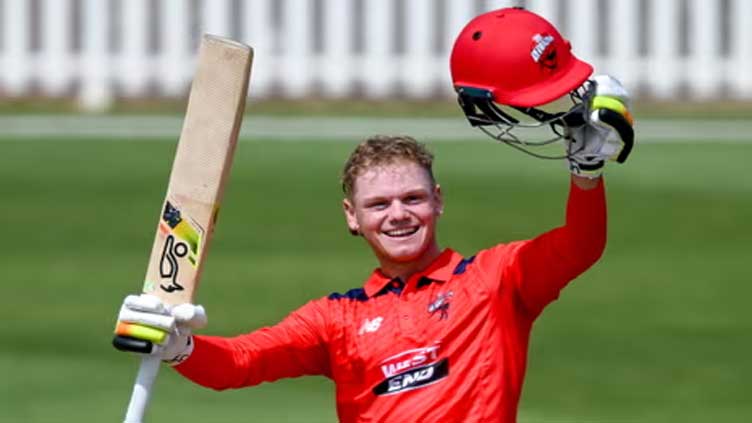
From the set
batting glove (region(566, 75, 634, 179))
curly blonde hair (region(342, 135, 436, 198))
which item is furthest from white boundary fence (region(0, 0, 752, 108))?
batting glove (region(566, 75, 634, 179))

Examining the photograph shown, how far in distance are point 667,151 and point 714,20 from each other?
357cm

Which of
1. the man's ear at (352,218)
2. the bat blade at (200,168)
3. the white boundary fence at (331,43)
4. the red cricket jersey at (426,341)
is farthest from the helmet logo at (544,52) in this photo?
the white boundary fence at (331,43)

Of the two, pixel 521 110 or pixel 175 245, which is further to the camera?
pixel 175 245

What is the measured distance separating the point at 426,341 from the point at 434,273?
0.77 feet

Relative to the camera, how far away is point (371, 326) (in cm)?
572

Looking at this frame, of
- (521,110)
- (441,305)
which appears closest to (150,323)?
(441,305)

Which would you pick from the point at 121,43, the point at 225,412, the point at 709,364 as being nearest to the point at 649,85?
the point at 121,43

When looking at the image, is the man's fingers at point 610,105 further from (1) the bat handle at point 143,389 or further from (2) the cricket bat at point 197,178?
(1) the bat handle at point 143,389

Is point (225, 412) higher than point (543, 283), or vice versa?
point (543, 283)

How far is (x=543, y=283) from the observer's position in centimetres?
549

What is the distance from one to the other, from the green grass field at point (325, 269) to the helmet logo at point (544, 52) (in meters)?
4.02

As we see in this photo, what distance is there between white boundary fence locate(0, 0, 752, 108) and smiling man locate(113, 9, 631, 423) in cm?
1259

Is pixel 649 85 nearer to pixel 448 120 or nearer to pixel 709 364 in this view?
pixel 448 120

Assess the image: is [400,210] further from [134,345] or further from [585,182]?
[134,345]
